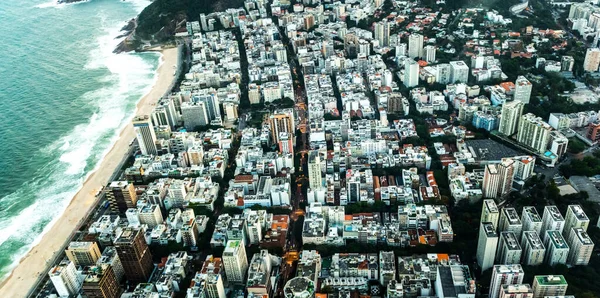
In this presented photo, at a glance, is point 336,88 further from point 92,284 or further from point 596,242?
point 92,284

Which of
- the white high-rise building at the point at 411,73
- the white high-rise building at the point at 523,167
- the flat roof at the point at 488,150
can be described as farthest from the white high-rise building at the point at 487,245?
the white high-rise building at the point at 411,73

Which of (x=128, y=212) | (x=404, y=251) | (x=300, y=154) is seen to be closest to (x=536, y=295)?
(x=404, y=251)

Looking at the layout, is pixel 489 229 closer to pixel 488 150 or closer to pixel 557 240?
pixel 557 240

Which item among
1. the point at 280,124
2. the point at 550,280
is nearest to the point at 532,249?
the point at 550,280

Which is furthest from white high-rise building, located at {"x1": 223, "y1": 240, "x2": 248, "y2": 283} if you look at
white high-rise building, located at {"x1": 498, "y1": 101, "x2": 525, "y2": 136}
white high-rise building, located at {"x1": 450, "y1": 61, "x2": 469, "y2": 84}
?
white high-rise building, located at {"x1": 450, "y1": 61, "x2": 469, "y2": 84}

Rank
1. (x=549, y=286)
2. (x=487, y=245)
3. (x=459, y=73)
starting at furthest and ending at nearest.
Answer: (x=459, y=73) → (x=487, y=245) → (x=549, y=286)

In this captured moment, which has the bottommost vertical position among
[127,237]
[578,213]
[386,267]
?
[386,267]
